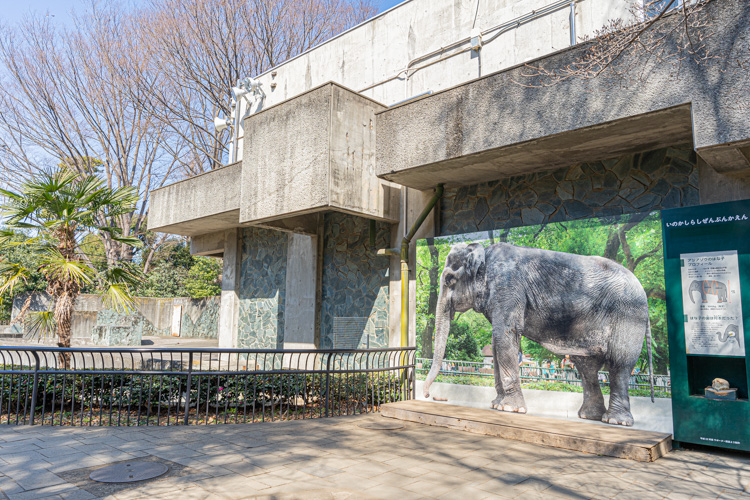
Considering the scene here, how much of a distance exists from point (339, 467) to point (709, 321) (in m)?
4.35

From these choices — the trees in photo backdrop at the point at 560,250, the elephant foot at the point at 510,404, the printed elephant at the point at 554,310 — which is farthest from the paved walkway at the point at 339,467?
the trees in photo backdrop at the point at 560,250

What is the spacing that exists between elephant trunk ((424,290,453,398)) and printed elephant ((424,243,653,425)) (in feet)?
0.05

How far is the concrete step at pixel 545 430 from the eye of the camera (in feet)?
17.3

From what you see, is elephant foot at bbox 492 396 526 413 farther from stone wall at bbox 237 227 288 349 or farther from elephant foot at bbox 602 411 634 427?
stone wall at bbox 237 227 288 349

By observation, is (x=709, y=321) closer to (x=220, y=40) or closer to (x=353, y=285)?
(x=353, y=285)

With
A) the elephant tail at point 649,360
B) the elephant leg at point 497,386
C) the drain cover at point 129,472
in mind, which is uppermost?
the elephant tail at point 649,360

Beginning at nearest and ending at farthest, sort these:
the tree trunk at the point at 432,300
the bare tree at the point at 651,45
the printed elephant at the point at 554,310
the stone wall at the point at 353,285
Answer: the bare tree at the point at 651,45 → the printed elephant at the point at 554,310 → the tree trunk at the point at 432,300 → the stone wall at the point at 353,285

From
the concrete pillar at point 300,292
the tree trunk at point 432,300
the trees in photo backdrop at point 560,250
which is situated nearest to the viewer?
the trees in photo backdrop at point 560,250

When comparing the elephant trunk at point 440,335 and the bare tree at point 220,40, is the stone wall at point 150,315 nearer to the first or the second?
A: the bare tree at point 220,40

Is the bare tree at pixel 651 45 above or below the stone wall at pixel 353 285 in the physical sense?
above

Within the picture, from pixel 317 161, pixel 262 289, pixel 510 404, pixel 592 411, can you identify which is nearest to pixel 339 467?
pixel 510 404

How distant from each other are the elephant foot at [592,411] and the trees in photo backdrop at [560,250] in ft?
2.31

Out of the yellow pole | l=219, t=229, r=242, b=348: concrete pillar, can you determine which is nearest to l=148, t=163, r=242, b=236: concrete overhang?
l=219, t=229, r=242, b=348: concrete pillar

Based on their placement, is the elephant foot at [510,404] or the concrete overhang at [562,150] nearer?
the concrete overhang at [562,150]
